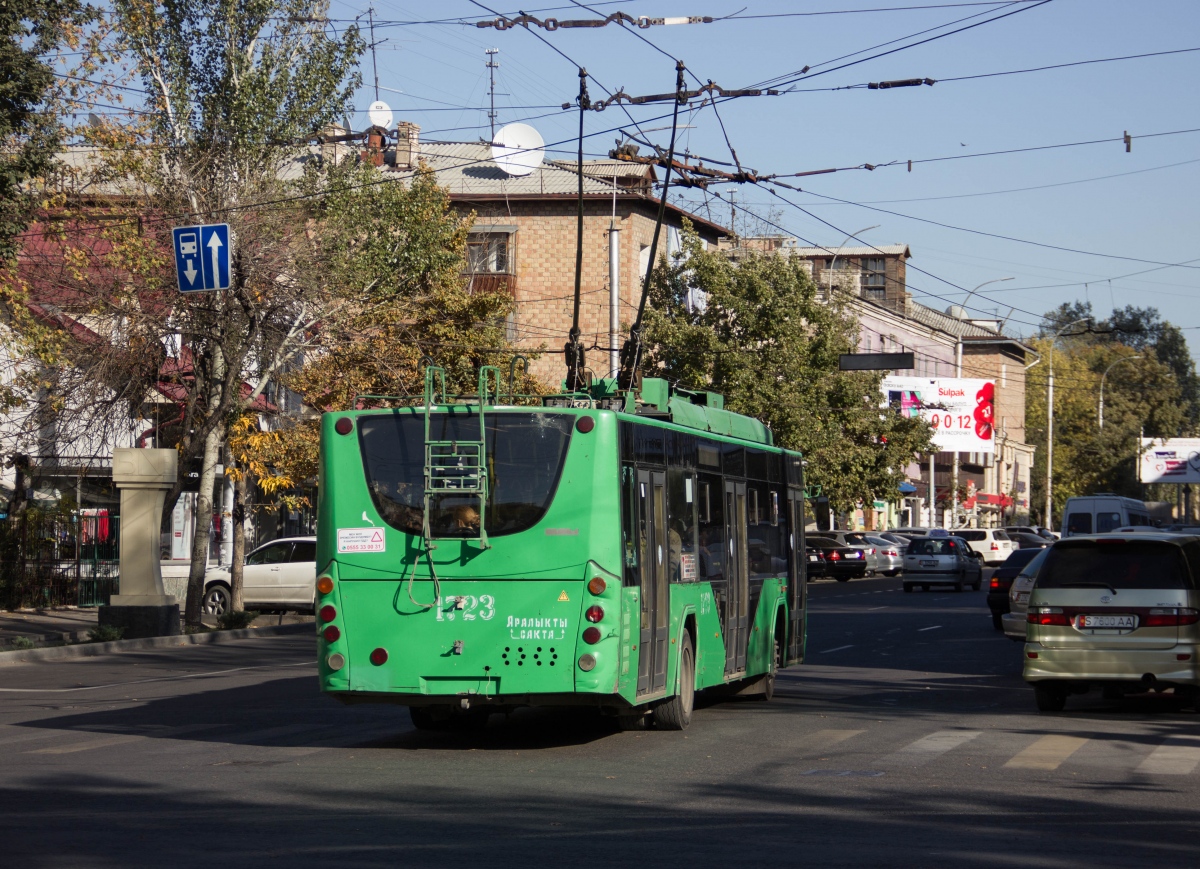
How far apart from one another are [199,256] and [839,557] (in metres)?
34.7

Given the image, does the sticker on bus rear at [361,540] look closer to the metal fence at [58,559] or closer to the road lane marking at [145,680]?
the road lane marking at [145,680]

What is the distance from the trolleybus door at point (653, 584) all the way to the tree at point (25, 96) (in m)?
14.4

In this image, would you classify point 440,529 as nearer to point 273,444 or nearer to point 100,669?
point 100,669

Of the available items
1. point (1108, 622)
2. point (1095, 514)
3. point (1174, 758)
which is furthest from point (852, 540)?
point (1174, 758)

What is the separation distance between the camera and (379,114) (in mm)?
53000

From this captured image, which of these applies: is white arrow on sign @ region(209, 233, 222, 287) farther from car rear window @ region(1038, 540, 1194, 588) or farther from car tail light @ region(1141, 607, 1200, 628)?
car tail light @ region(1141, 607, 1200, 628)

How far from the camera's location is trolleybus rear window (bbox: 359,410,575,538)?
39.9ft

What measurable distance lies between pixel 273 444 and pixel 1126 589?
22178 millimetres

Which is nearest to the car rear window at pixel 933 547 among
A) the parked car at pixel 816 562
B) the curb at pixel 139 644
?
the parked car at pixel 816 562

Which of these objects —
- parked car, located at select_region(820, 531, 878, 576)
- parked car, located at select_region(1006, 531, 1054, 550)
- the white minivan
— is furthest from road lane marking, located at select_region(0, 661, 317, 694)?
parked car, located at select_region(1006, 531, 1054, 550)

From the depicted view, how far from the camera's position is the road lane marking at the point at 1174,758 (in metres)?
11.5

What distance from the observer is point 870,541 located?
2395 inches

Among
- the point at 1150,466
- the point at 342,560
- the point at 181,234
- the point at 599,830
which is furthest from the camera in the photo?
the point at 1150,466

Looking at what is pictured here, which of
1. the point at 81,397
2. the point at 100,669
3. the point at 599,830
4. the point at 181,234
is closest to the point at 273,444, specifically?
the point at 81,397
